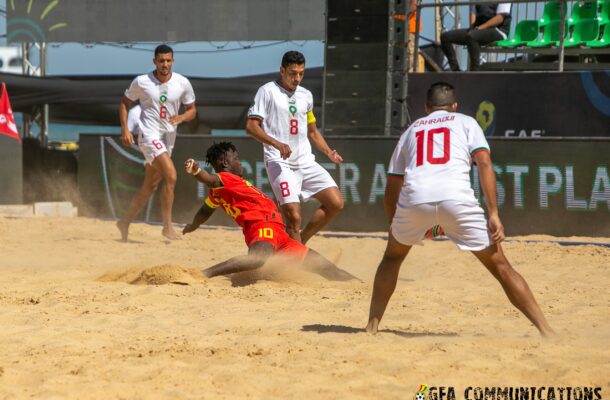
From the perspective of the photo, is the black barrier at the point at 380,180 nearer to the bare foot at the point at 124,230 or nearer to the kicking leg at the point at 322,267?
the bare foot at the point at 124,230

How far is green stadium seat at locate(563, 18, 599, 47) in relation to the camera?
15.2m

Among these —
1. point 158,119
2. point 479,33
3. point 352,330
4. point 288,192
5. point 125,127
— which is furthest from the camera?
point 479,33

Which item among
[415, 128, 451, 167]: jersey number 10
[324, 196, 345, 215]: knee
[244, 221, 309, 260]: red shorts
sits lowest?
[244, 221, 309, 260]: red shorts

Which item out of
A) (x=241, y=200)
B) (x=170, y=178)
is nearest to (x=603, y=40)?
(x=170, y=178)

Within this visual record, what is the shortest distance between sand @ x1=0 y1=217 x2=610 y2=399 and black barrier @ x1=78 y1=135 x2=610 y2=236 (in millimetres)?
1238

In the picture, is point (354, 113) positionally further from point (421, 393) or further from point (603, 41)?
point (421, 393)

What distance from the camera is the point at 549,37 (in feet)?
51.4

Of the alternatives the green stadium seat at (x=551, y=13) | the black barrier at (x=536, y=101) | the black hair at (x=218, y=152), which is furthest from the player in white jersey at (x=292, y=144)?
the green stadium seat at (x=551, y=13)

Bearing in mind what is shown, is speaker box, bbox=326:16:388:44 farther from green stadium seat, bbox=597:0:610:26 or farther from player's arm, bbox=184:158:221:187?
player's arm, bbox=184:158:221:187

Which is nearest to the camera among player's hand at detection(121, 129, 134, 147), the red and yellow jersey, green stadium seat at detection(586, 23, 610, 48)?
the red and yellow jersey

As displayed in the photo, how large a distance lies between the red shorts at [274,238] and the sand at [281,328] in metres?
0.15

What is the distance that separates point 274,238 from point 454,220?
105 inches

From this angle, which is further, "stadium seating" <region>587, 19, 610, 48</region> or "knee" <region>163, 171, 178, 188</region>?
"stadium seating" <region>587, 19, 610, 48</region>

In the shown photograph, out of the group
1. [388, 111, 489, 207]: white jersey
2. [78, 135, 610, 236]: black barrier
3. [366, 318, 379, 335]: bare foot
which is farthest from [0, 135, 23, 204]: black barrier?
[388, 111, 489, 207]: white jersey
